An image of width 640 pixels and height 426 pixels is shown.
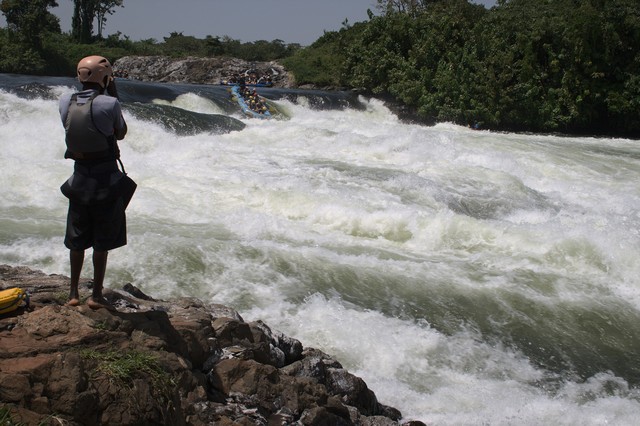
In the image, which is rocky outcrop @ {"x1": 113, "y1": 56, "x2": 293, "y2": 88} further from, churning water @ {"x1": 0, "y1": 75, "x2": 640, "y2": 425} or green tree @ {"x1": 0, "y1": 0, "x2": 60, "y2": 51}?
churning water @ {"x1": 0, "y1": 75, "x2": 640, "y2": 425}

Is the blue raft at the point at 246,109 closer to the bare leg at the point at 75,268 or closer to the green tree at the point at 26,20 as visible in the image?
the bare leg at the point at 75,268

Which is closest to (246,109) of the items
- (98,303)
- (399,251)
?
(399,251)

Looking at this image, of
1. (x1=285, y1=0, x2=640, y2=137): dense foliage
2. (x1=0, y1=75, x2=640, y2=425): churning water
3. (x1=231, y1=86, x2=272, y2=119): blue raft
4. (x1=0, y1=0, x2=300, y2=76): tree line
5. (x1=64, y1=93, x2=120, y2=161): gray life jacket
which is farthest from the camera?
(x1=0, y1=0, x2=300, y2=76): tree line

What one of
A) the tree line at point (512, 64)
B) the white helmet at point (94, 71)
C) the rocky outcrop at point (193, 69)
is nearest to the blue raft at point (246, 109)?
the tree line at point (512, 64)

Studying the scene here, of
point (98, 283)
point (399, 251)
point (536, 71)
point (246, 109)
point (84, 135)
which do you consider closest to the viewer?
point (84, 135)

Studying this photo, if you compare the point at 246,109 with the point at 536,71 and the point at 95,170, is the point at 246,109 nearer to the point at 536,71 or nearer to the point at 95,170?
the point at 536,71

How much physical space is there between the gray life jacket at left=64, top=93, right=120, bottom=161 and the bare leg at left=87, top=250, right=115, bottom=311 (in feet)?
1.73

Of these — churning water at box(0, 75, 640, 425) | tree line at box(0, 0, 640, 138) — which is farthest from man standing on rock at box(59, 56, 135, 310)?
tree line at box(0, 0, 640, 138)

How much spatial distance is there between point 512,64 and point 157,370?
2249cm

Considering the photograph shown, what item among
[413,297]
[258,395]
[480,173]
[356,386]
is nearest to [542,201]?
[480,173]

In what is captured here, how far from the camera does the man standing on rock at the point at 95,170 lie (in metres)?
3.08

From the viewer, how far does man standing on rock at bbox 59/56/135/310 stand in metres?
3.08

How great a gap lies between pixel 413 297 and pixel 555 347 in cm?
136

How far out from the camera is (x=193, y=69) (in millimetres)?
34000
